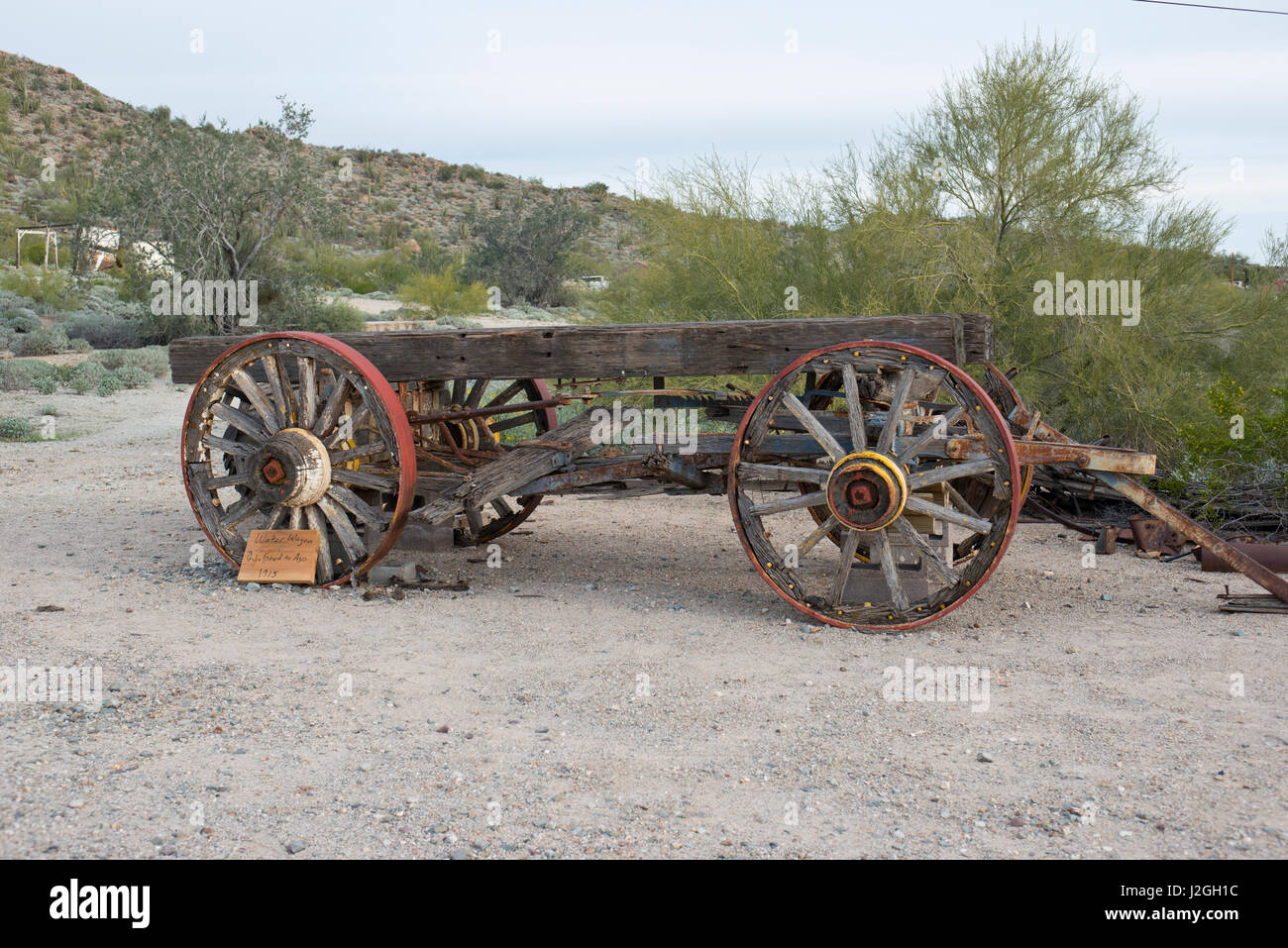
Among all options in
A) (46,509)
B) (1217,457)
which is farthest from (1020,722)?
(46,509)

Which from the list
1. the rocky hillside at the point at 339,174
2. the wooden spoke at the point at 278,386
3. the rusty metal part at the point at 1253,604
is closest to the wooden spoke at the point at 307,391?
the wooden spoke at the point at 278,386

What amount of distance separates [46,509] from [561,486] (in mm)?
4692

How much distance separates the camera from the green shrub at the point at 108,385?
579 inches

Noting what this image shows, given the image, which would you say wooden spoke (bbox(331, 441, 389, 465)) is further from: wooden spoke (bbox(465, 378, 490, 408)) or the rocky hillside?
the rocky hillside

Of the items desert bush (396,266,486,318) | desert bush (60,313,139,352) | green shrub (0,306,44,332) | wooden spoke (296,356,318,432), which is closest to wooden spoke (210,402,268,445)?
wooden spoke (296,356,318,432)

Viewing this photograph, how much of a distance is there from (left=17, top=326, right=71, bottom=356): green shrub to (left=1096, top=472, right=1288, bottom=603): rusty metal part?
16833 mm

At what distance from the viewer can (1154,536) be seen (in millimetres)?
6949

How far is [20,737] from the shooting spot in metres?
4.05

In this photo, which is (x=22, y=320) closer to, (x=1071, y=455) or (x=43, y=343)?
(x=43, y=343)

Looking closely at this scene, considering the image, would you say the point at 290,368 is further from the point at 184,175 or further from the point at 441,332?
the point at 184,175

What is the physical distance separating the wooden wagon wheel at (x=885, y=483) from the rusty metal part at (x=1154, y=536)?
6.10ft

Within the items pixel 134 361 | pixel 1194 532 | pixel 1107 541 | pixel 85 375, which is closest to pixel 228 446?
pixel 1194 532

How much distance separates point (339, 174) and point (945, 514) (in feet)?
158

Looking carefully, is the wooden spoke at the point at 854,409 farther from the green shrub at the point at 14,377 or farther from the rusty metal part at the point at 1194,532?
the green shrub at the point at 14,377
